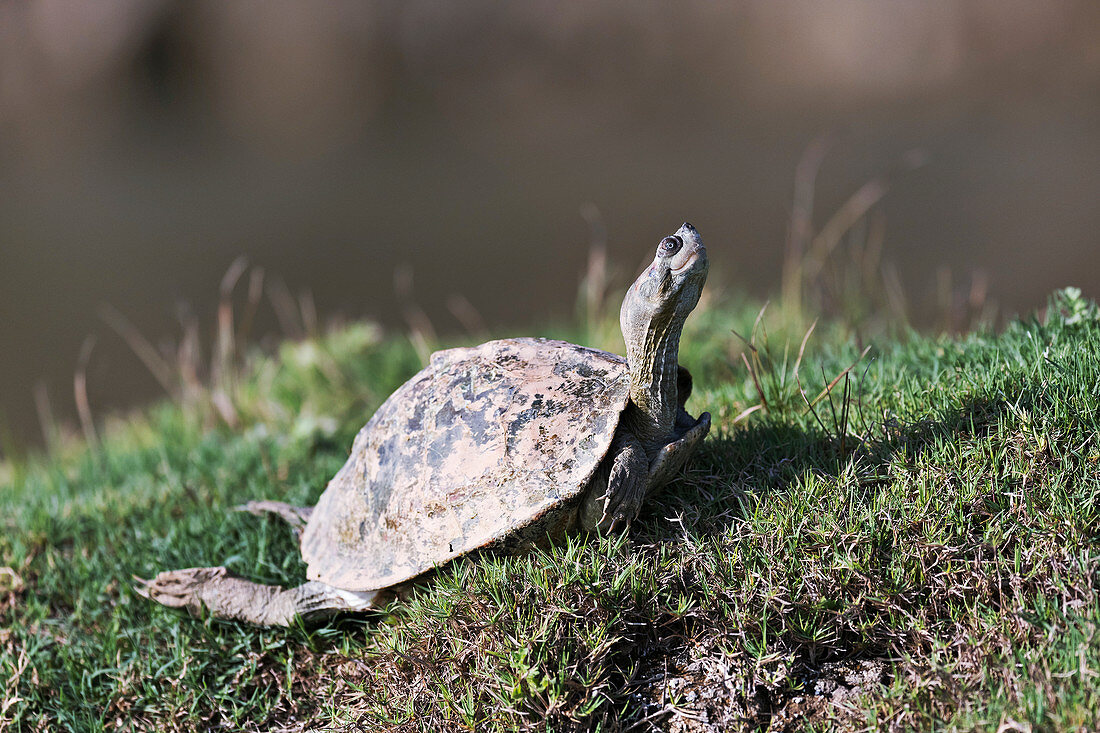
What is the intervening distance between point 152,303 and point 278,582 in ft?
32.4

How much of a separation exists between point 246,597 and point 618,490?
1.50 meters

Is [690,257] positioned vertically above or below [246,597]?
above

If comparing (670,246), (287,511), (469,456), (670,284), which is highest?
(670,246)

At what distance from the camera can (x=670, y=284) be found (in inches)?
90.2

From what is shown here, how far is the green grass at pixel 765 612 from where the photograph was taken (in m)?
2.17

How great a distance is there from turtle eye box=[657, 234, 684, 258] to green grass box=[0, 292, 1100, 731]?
0.82 metres

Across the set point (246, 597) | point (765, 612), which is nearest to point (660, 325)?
point (765, 612)

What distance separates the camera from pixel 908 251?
10.1m

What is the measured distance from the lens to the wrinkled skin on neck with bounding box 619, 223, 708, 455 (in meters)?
2.29

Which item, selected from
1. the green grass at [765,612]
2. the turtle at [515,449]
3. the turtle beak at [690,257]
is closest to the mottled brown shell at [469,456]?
the turtle at [515,449]

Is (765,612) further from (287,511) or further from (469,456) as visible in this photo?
(287,511)

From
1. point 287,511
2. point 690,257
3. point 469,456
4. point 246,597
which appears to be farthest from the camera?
point 287,511

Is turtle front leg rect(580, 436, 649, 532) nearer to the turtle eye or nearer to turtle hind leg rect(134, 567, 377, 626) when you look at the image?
the turtle eye

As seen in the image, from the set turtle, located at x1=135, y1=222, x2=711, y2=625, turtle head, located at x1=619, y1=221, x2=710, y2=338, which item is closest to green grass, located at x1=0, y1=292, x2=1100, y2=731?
turtle, located at x1=135, y1=222, x2=711, y2=625
